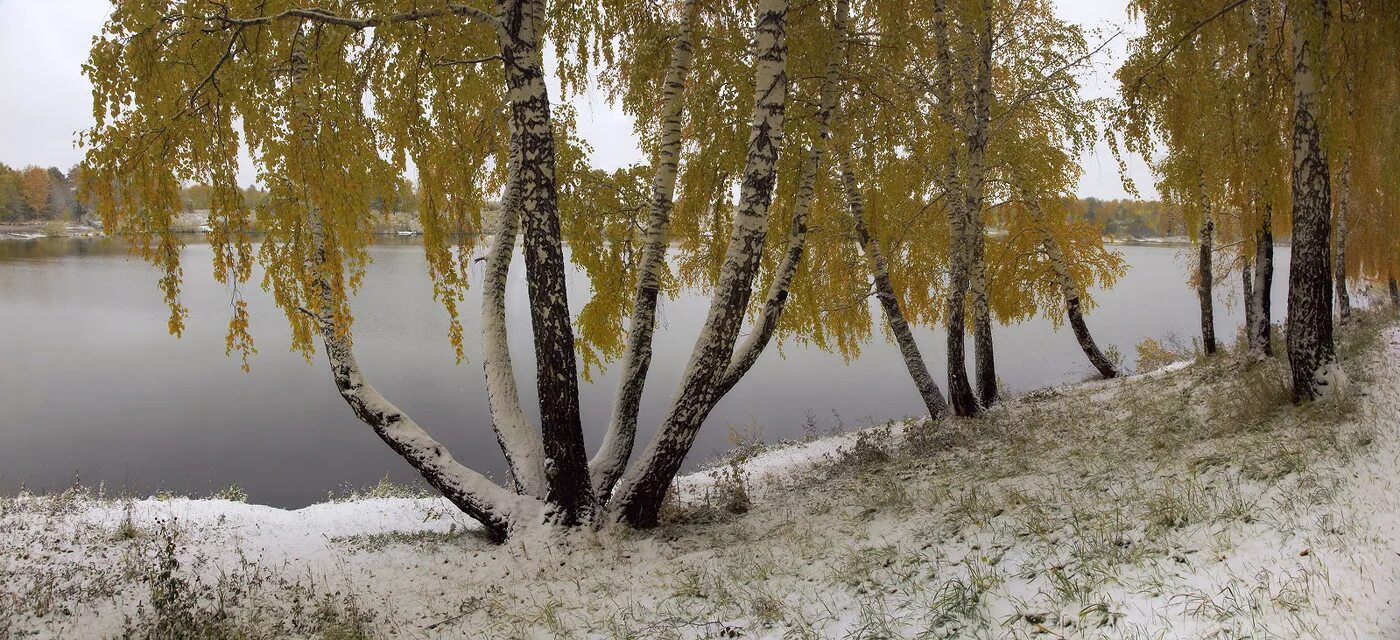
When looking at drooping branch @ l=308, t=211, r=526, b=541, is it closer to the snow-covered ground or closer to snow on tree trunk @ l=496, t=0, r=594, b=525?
the snow-covered ground

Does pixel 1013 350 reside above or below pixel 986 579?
below

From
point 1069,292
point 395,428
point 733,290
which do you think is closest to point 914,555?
point 733,290

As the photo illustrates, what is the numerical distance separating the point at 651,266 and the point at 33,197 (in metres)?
114

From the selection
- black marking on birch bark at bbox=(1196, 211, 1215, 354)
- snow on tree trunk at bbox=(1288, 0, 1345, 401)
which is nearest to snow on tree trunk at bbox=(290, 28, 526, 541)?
snow on tree trunk at bbox=(1288, 0, 1345, 401)

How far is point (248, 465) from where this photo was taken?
48.9 ft

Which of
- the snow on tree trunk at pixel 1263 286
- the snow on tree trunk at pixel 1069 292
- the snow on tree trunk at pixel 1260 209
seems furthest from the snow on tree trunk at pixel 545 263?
the snow on tree trunk at pixel 1069 292

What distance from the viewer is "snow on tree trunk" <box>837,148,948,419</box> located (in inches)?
396

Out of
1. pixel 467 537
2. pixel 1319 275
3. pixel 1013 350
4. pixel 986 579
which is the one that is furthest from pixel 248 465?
pixel 1013 350

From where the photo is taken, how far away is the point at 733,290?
6.28m

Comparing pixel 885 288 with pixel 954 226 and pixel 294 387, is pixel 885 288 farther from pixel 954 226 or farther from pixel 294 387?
pixel 294 387

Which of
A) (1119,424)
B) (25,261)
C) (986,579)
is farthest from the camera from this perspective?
(25,261)

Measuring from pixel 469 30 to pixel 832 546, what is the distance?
583 cm

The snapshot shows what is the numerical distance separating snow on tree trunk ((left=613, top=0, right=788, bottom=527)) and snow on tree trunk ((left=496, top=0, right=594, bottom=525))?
58cm

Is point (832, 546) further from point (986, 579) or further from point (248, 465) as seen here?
point (248, 465)
